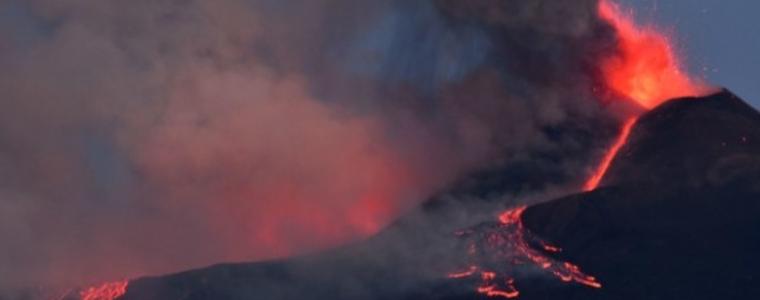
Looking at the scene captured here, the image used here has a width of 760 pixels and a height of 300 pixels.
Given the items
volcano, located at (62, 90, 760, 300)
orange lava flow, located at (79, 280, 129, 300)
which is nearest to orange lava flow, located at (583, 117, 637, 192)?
volcano, located at (62, 90, 760, 300)

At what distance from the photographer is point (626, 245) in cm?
4538

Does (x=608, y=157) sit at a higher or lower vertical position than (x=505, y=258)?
higher

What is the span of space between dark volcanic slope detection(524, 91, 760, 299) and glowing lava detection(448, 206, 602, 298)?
0.42 meters

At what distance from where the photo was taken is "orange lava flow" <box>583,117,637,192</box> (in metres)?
49.5

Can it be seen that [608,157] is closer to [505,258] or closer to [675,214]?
[675,214]

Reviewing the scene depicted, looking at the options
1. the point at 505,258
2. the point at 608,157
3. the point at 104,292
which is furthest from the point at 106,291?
the point at 608,157

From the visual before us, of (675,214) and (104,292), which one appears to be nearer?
(675,214)

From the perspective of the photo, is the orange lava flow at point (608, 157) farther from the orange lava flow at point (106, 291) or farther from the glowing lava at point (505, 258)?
the orange lava flow at point (106, 291)

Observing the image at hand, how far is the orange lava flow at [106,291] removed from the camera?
158 ft

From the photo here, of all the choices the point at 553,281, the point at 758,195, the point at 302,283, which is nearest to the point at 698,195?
the point at 758,195

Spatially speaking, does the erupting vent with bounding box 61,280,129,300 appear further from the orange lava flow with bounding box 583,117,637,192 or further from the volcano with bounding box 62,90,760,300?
the orange lava flow with bounding box 583,117,637,192

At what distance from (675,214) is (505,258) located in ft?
14.6

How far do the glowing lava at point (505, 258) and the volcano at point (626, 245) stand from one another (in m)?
0.07

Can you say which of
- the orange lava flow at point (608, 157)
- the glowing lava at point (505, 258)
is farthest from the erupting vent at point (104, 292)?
the orange lava flow at point (608, 157)
